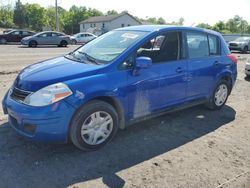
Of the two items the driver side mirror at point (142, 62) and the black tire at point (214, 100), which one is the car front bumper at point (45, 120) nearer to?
the driver side mirror at point (142, 62)

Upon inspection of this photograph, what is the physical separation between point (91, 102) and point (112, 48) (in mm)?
1116

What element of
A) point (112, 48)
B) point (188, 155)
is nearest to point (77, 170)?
point (188, 155)

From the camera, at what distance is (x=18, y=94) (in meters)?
4.16

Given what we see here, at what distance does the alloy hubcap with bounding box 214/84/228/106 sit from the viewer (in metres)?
6.43

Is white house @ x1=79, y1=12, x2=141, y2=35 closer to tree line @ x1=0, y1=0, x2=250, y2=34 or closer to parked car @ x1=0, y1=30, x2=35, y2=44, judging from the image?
tree line @ x1=0, y1=0, x2=250, y2=34

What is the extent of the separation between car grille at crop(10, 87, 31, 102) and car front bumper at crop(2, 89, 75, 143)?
0.08 meters

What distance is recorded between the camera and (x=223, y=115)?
630cm

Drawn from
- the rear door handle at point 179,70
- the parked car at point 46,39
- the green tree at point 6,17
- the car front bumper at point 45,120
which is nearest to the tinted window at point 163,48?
the rear door handle at point 179,70

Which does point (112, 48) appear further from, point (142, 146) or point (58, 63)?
point (142, 146)

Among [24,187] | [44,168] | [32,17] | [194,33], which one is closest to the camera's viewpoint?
[24,187]

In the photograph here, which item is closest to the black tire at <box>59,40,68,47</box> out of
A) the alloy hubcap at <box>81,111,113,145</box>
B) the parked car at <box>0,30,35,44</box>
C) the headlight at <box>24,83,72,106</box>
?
the parked car at <box>0,30,35,44</box>

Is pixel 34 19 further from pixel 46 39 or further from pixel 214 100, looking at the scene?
pixel 214 100

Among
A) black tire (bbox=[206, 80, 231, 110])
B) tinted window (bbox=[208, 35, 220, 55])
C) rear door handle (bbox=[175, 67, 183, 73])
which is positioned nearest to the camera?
rear door handle (bbox=[175, 67, 183, 73])

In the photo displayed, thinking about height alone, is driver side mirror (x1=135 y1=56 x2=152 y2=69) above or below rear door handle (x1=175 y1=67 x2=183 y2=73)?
above
